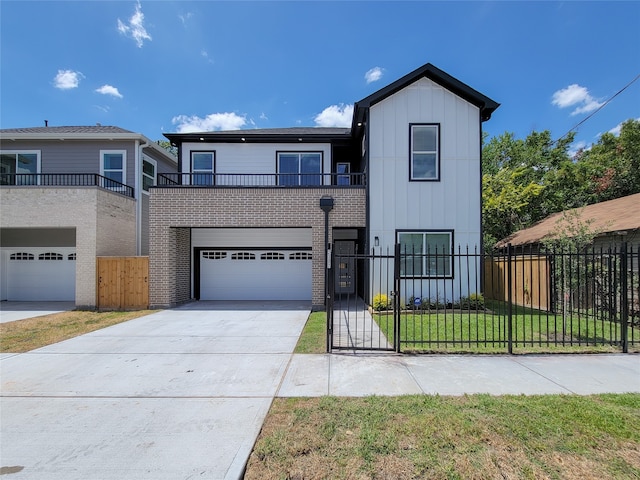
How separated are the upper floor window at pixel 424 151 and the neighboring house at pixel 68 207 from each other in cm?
1112

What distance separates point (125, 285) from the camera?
11.2 meters

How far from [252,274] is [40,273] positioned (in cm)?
870

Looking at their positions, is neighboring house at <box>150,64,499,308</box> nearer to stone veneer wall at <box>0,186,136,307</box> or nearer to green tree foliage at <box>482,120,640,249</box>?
stone veneer wall at <box>0,186,136,307</box>

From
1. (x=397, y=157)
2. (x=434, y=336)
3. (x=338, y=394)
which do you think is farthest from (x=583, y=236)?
(x=338, y=394)

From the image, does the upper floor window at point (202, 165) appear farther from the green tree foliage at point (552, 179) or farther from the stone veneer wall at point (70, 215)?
the green tree foliage at point (552, 179)

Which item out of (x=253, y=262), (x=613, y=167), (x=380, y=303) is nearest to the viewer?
(x=380, y=303)

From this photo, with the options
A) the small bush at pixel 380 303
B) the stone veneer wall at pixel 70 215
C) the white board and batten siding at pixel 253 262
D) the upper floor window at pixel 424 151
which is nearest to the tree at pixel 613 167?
the upper floor window at pixel 424 151

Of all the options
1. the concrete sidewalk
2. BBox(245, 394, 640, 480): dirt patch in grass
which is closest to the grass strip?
the concrete sidewalk

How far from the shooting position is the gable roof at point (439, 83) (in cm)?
1054

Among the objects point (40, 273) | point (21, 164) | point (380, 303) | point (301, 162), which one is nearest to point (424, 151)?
point (301, 162)

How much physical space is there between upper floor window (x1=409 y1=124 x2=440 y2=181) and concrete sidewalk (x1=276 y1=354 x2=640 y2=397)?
262 inches

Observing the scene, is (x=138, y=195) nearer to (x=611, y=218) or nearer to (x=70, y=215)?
(x=70, y=215)

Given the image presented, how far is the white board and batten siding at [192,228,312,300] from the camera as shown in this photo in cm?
1302

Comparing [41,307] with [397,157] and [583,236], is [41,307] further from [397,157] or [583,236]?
[583,236]
